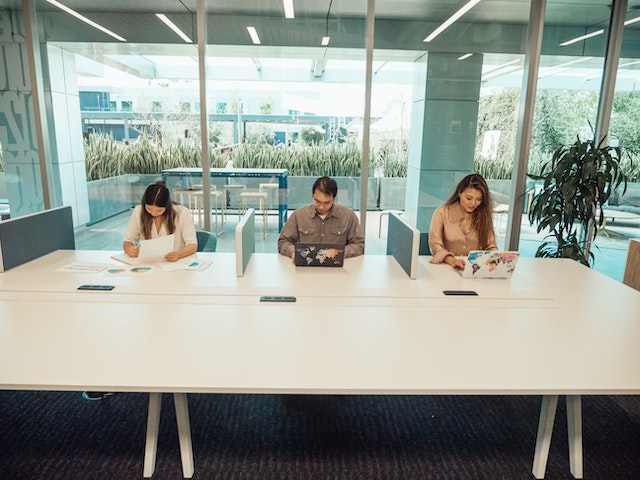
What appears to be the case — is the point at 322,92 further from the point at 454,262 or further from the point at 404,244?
the point at 454,262

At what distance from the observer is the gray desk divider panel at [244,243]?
2.52 metres

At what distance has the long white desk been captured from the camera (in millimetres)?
1498

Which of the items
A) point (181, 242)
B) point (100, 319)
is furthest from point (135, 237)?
point (100, 319)

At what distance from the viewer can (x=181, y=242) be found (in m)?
3.13

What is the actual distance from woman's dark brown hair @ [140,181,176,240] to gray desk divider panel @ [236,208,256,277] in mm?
524

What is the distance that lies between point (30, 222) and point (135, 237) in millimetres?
619

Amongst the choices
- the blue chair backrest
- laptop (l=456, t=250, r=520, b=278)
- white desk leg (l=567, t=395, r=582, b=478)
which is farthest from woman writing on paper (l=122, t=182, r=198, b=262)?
white desk leg (l=567, t=395, r=582, b=478)

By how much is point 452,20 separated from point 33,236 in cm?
385

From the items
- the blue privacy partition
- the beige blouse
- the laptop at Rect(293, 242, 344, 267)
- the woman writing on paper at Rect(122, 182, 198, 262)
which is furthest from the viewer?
the blue privacy partition

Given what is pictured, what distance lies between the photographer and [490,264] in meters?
2.57

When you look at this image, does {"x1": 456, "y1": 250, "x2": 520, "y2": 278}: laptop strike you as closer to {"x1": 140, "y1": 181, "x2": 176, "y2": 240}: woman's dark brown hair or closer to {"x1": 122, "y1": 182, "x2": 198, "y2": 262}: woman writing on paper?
{"x1": 122, "y1": 182, "x2": 198, "y2": 262}: woman writing on paper

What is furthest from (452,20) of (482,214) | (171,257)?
(171,257)

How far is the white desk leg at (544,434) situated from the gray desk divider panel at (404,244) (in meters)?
0.95

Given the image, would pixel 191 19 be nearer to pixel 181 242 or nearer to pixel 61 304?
pixel 181 242
